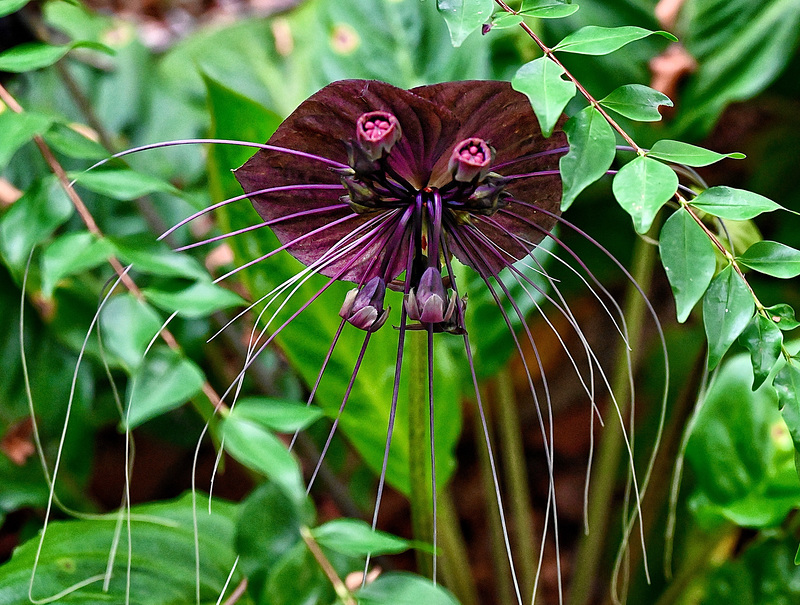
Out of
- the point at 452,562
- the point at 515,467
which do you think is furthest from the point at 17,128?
the point at 515,467

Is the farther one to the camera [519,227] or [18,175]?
[18,175]

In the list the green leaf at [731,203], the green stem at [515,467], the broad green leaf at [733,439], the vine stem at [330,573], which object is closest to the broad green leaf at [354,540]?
the vine stem at [330,573]

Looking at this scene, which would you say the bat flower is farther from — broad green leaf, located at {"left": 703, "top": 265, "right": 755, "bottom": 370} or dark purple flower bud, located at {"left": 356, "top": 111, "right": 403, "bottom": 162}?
broad green leaf, located at {"left": 703, "top": 265, "right": 755, "bottom": 370}

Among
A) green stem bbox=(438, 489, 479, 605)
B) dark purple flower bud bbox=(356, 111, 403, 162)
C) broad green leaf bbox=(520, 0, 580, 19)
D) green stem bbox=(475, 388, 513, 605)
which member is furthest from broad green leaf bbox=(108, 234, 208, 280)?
green stem bbox=(475, 388, 513, 605)

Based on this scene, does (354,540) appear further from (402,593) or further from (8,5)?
(8,5)

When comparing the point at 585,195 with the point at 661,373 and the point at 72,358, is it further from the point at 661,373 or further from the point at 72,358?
the point at 72,358

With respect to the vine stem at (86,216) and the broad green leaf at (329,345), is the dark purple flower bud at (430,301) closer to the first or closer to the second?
the vine stem at (86,216)

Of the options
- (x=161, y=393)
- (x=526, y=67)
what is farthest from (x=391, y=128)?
(x=161, y=393)
